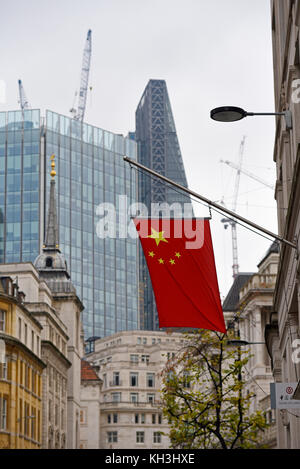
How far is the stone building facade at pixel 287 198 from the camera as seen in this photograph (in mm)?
24266

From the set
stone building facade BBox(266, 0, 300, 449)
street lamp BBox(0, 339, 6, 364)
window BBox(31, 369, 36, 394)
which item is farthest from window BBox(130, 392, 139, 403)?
stone building facade BBox(266, 0, 300, 449)

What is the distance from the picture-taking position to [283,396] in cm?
2444

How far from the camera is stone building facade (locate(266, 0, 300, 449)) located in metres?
24.3

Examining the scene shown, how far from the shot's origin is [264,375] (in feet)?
260

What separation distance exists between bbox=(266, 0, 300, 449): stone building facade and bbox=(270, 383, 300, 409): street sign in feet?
8.75

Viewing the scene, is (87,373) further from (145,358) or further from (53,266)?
(53,266)

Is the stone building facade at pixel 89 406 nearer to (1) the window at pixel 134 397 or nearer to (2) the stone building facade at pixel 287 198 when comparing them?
(1) the window at pixel 134 397

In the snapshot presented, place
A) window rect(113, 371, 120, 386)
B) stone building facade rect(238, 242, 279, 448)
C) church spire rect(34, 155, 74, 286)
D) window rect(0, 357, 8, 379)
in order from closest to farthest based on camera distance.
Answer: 1. stone building facade rect(238, 242, 279, 448)
2. window rect(0, 357, 8, 379)
3. church spire rect(34, 155, 74, 286)
4. window rect(113, 371, 120, 386)

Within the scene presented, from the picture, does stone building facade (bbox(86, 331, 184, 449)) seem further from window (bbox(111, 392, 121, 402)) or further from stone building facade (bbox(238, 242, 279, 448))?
stone building facade (bbox(238, 242, 279, 448))

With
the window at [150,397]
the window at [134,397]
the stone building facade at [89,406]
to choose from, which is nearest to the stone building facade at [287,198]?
the stone building facade at [89,406]

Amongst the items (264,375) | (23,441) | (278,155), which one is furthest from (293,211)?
(23,441)

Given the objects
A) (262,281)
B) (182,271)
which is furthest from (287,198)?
(262,281)

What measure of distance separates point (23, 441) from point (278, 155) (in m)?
56.0

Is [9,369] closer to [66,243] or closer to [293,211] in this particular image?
[293,211]
